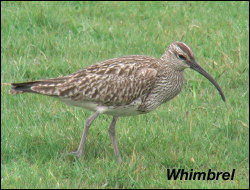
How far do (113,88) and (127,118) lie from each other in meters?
1.31

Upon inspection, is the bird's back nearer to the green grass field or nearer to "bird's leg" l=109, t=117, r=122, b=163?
"bird's leg" l=109, t=117, r=122, b=163

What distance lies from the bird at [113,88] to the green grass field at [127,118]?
1.60ft

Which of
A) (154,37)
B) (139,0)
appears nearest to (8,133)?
(154,37)

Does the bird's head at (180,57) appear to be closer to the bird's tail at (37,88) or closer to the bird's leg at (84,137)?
the bird's leg at (84,137)

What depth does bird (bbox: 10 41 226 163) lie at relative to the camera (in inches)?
336

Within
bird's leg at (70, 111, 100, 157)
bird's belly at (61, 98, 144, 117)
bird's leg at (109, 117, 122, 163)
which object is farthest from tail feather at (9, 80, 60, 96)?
bird's leg at (109, 117, 122, 163)

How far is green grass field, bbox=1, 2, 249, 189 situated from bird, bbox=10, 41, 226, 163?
1.60 feet

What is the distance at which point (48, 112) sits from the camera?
9641 mm

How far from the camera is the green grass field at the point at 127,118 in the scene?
803cm

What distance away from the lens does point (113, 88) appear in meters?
8.54

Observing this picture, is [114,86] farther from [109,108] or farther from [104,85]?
[109,108]

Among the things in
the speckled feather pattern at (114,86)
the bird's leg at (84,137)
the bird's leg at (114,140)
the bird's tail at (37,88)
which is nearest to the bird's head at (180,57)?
the speckled feather pattern at (114,86)

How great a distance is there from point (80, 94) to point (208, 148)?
1.86m

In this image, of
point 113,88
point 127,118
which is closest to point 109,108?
point 113,88
